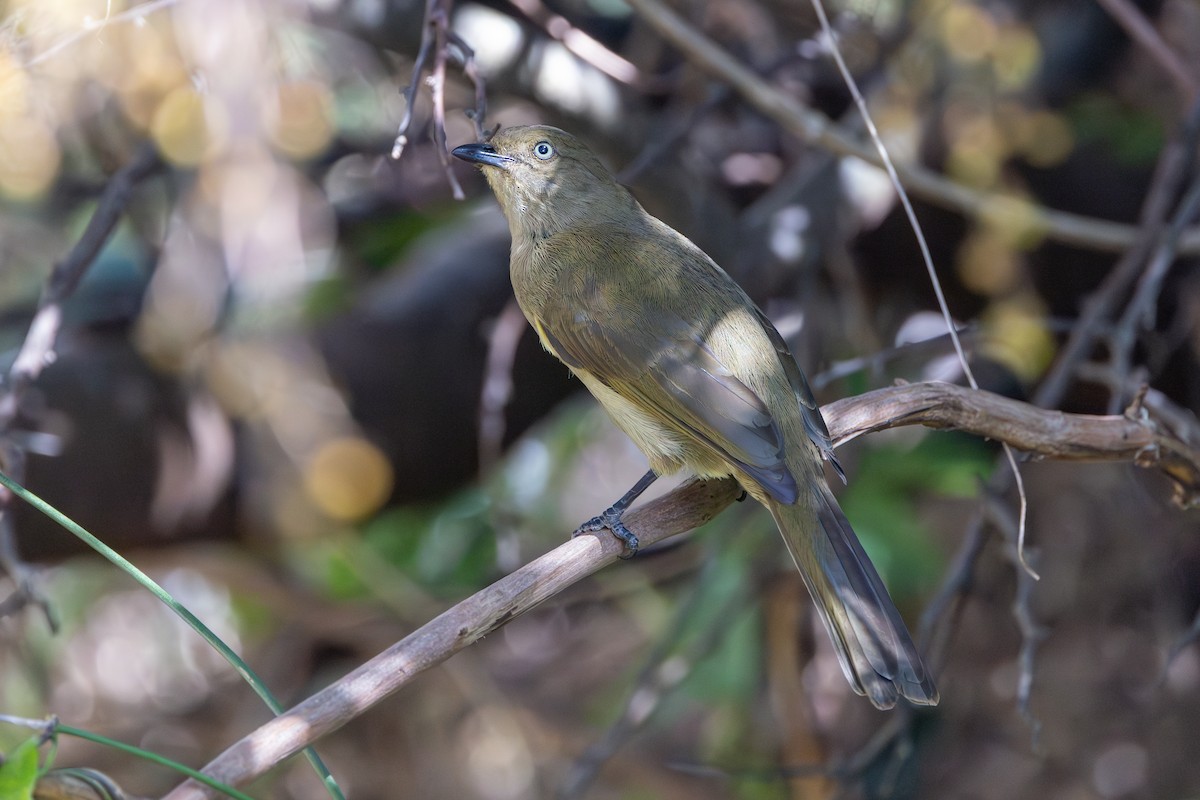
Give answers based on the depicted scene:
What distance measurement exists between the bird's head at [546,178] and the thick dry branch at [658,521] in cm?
83

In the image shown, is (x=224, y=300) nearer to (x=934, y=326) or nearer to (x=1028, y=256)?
(x=934, y=326)

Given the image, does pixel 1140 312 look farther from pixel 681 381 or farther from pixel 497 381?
pixel 497 381

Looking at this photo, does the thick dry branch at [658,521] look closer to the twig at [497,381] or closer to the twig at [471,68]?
the twig at [471,68]

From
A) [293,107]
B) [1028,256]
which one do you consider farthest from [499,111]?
[1028,256]

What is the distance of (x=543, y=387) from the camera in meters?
4.09

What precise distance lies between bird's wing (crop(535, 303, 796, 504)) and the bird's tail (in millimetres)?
105

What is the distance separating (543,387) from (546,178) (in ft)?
3.96

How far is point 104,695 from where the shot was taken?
177 inches

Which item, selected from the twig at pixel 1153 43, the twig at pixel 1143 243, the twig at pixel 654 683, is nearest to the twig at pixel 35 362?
the twig at pixel 654 683

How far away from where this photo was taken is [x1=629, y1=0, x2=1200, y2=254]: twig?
3102 mm

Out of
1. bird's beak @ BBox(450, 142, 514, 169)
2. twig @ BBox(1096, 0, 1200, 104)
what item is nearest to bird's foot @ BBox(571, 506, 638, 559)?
bird's beak @ BBox(450, 142, 514, 169)

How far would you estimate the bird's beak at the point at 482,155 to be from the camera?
9.44 feet

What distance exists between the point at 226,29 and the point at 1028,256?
2653 millimetres

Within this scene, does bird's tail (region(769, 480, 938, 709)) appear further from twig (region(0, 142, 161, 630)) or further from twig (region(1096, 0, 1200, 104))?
twig (region(1096, 0, 1200, 104))
